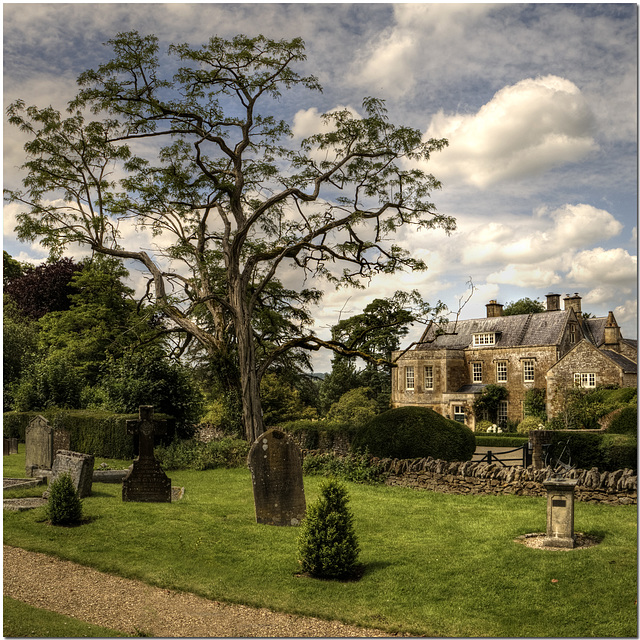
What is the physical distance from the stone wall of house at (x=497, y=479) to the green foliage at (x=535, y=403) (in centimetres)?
2558

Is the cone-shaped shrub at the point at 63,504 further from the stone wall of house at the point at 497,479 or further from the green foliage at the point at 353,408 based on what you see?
the green foliage at the point at 353,408

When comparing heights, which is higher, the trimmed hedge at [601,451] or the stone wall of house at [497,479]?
the trimmed hedge at [601,451]

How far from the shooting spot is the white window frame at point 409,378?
152 ft

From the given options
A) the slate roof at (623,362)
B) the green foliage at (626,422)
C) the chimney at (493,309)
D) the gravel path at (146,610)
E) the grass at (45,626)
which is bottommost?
the gravel path at (146,610)

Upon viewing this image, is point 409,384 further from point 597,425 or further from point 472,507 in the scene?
point 472,507

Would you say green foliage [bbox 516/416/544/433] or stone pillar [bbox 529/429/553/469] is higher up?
stone pillar [bbox 529/429/553/469]

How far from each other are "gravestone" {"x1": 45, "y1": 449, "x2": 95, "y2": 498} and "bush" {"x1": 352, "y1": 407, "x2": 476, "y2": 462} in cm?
804

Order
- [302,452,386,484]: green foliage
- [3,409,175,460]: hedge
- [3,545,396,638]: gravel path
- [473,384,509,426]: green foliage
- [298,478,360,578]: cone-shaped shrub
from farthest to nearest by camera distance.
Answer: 1. [473,384,509,426]: green foliage
2. [3,409,175,460]: hedge
3. [302,452,386,484]: green foliage
4. [298,478,360,578]: cone-shaped shrub
5. [3,545,396,638]: gravel path

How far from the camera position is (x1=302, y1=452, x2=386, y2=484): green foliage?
16828mm

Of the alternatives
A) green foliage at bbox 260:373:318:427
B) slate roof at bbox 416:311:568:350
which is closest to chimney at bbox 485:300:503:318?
slate roof at bbox 416:311:568:350

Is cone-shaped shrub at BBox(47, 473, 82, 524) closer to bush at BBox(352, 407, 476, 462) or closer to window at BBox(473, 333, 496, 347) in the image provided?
Answer: bush at BBox(352, 407, 476, 462)

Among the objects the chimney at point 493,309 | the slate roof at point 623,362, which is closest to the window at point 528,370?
the slate roof at point 623,362

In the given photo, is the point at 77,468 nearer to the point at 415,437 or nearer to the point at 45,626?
the point at 45,626

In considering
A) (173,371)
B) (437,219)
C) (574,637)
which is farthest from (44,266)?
(574,637)
